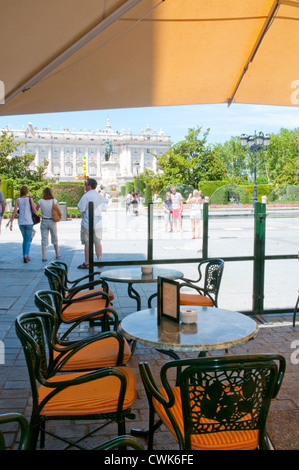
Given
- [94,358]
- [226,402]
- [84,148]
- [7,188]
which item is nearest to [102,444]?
[226,402]

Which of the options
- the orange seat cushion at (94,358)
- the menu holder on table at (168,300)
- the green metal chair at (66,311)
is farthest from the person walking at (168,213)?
the menu holder on table at (168,300)

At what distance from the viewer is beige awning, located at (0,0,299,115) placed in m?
3.21

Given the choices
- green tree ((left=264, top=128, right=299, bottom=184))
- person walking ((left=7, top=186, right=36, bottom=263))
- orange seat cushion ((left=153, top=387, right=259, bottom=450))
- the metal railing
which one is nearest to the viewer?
orange seat cushion ((left=153, top=387, right=259, bottom=450))

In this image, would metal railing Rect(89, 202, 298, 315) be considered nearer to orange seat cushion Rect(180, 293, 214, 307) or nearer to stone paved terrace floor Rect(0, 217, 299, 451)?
stone paved terrace floor Rect(0, 217, 299, 451)

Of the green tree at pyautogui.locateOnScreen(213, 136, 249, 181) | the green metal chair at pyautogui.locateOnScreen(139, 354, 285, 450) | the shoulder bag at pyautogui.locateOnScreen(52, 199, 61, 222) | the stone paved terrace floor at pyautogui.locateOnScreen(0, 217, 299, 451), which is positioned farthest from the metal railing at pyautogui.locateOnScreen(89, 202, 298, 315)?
the green tree at pyautogui.locateOnScreen(213, 136, 249, 181)

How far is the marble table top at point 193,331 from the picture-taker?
103 inches

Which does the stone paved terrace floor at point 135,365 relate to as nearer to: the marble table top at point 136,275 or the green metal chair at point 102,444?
the marble table top at point 136,275

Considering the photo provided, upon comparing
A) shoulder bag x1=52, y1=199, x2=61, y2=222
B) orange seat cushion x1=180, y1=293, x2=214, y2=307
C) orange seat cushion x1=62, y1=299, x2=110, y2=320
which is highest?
shoulder bag x1=52, y1=199, x2=61, y2=222

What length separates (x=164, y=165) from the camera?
1644 inches

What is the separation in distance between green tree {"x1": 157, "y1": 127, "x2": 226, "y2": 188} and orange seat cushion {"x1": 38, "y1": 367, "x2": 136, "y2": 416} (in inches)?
1510

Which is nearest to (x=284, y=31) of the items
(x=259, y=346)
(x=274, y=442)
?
(x=259, y=346)

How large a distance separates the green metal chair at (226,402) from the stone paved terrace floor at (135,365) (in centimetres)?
74

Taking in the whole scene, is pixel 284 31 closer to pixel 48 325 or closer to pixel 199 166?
pixel 48 325

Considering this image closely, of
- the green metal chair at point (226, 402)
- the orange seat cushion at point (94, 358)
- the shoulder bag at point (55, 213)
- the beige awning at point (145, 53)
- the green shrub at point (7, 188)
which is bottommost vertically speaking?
the orange seat cushion at point (94, 358)
